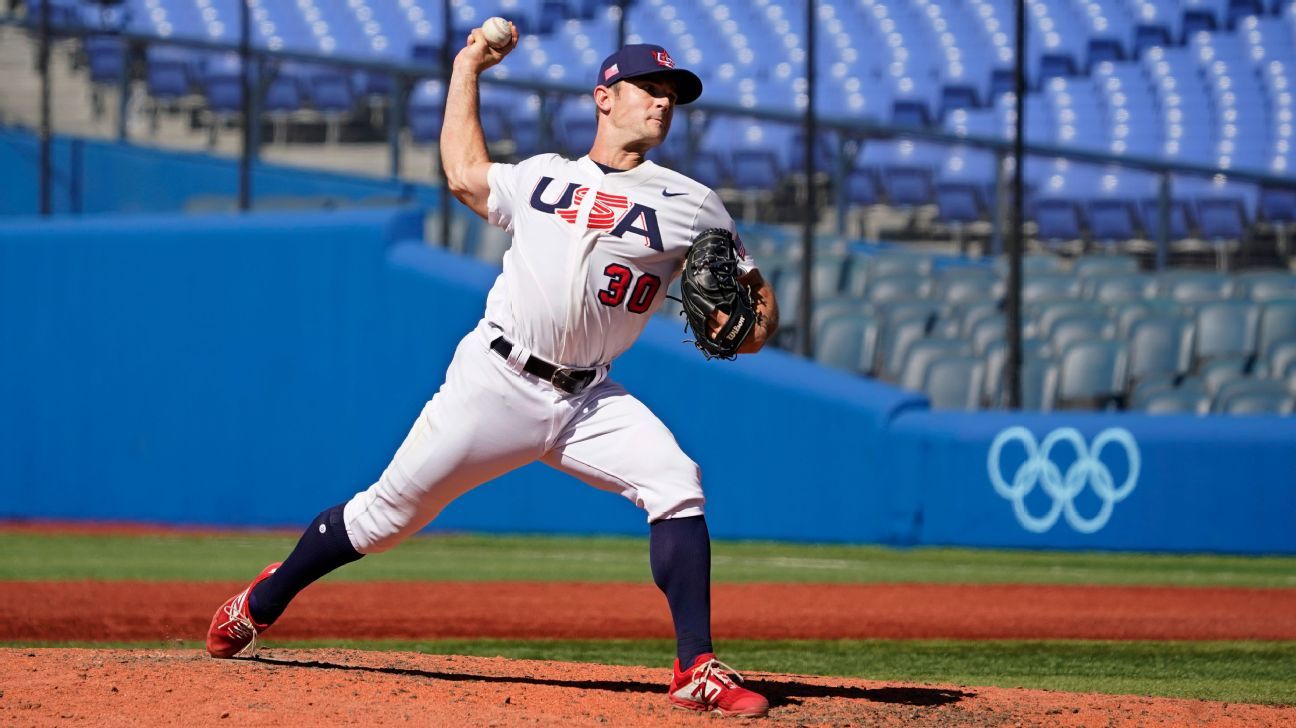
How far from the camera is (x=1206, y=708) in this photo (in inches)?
179

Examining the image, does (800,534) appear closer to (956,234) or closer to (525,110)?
(956,234)

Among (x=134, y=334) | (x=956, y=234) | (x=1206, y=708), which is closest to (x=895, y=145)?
(x=956, y=234)

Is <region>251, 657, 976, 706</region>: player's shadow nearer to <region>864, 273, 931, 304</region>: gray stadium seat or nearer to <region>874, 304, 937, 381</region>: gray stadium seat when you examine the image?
<region>874, 304, 937, 381</region>: gray stadium seat

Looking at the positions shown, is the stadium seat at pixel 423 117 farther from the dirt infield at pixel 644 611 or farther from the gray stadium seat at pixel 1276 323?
the gray stadium seat at pixel 1276 323

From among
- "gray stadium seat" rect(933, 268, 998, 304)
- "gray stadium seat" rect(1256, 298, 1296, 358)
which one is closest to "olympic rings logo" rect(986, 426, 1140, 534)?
"gray stadium seat" rect(1256, 298, 1296, 358)

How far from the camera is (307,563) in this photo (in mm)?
4543

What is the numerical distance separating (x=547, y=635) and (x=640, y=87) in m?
3.06

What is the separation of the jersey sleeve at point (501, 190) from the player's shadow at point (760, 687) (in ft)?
4.10

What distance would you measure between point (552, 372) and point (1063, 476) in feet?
20.3

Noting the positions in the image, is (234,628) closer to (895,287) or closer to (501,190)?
(501,190)

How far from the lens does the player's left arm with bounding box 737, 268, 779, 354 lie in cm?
432

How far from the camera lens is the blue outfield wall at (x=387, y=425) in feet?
32.2

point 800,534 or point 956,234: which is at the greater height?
point 956,234

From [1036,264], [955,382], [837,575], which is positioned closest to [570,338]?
[837,575]
